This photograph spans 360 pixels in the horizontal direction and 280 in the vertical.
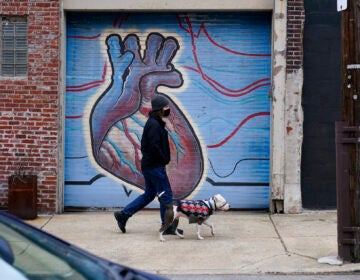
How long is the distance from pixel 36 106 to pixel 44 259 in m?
7.87

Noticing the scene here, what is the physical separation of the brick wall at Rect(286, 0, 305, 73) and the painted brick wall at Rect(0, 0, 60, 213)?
3867 mm

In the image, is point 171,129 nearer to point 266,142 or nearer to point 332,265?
point 266,142

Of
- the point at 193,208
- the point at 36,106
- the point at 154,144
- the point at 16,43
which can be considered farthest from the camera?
the point at 16,43

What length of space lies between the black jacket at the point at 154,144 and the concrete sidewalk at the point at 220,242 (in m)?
1.10

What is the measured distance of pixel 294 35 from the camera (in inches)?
438

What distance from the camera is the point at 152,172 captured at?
919cm

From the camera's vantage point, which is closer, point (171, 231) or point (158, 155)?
point (158, 155)

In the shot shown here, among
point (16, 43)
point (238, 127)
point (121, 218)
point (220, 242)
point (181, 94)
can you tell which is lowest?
point (220, 242)

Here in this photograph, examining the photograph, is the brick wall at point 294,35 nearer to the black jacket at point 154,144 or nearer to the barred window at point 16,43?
the black jacket at point 154,144

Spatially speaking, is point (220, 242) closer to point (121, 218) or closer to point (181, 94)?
point (121, 218)

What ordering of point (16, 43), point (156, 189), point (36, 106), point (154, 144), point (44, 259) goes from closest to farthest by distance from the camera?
point (44, 259)
point (154, 144)
point (156, 189)
point (36, 106)
point (16, 43)

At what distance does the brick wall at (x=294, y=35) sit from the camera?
36.4 ft

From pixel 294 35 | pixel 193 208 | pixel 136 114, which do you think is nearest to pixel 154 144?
pixel 193 208

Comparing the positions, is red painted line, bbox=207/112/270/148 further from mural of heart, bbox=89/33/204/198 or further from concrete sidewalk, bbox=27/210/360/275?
concrete sidewalk, bbox=27/210/360/275
